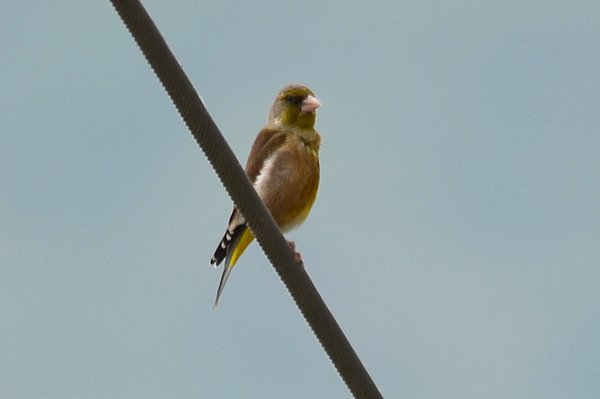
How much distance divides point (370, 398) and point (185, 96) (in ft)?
4.57

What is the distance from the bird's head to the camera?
9.27m

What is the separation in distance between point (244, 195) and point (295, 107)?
496cm

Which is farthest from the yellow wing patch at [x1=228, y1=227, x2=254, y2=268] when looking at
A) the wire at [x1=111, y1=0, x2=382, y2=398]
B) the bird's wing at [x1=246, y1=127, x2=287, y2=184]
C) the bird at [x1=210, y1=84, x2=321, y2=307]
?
the wire at [x1=111, y1=0, x2=382, y2=398]

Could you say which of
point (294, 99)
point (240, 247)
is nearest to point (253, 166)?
point (240, 247)

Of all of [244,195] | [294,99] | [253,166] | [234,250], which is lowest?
[244,195]

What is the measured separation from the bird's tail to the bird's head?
118 cm

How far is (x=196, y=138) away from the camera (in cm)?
424

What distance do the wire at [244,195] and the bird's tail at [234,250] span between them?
3.58 metres

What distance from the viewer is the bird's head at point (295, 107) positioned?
927cm

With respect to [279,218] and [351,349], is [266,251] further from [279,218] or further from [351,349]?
[279,218]

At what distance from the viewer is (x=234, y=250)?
329 inches

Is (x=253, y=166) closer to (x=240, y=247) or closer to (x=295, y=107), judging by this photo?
(x=240, y=247)

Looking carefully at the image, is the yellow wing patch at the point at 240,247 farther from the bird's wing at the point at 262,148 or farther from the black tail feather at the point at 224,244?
the bird's wing at the point at 262,148

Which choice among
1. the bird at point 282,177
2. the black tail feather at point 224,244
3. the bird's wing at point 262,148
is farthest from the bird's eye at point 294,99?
the black tail feather at point 224,244
